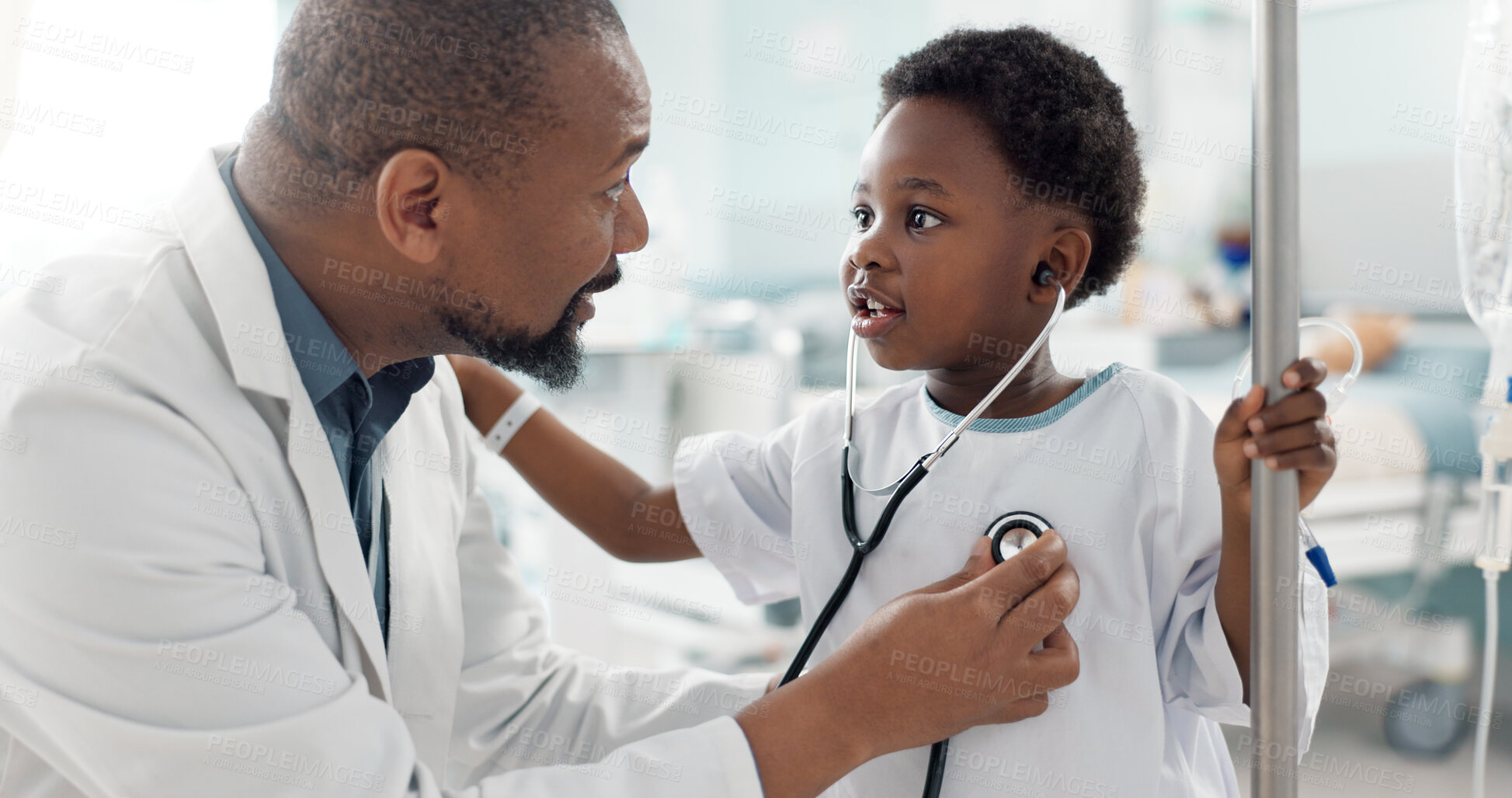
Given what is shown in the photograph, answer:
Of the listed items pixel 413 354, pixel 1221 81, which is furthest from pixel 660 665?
pixel 1221 81

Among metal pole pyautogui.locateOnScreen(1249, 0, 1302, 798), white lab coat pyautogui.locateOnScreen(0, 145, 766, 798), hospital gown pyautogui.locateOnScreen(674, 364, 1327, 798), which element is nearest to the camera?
metal pole pyautogui.locateOnScreen(1249, 0, 1302, 798)

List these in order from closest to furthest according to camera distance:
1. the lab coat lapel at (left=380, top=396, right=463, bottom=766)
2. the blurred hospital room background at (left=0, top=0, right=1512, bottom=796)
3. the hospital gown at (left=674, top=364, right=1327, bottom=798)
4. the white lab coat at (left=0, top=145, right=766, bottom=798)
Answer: the white lab coat at (left=0, top=145, right=766, bottom=798) < the hospital gown at (left=674, top=364, right=1327, bottom=798) < the lab coat lapel at (left=380, top=396, right=463, bottom=766) < the blurred hospital room background at (left=0, top=0, right=1512, bottom=796)

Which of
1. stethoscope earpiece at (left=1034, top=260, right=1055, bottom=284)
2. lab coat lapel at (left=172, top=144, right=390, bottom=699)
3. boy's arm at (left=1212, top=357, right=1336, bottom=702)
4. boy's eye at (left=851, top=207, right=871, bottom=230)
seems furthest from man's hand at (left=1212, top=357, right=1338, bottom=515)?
lab coat lapel at (left=172, top=144, right=390, bottom=699)

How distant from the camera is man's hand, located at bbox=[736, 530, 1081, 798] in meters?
0.84

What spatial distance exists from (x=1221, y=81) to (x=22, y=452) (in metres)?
3.68

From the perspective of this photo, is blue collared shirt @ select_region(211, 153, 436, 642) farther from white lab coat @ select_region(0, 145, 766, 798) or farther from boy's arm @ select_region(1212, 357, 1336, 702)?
boy's arm @ select_region(1212, 357, 1336, 702)

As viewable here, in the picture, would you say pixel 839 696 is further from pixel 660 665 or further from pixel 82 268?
pixel 660 665

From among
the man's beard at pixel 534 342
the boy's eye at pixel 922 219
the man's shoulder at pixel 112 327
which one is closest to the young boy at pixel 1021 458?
the boy's eye at pixel 922 219

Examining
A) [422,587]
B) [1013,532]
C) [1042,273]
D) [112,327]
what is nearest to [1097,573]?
[1013,532]

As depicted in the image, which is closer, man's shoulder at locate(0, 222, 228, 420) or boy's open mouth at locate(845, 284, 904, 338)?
man's shoulder at locate(0, 222, 228, 420)

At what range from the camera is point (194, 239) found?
95 cm

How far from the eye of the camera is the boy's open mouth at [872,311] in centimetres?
99

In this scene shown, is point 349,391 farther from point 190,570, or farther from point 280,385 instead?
point 190,570

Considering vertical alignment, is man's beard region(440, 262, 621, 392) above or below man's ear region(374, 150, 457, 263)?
below
